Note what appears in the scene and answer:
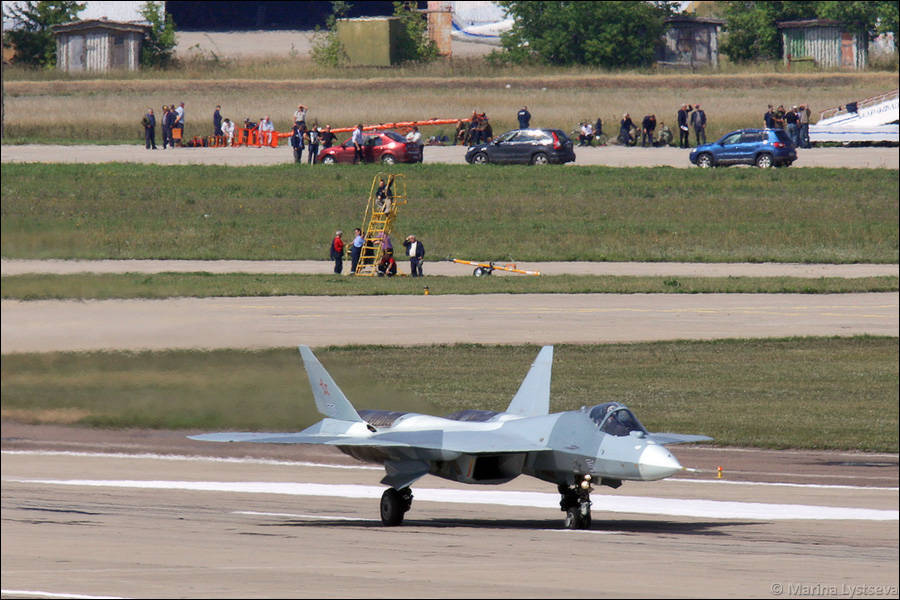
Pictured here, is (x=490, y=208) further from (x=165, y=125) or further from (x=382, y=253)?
(x=165, y=125)

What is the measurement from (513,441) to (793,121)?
20639 mm

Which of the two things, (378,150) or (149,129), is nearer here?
(149,129)

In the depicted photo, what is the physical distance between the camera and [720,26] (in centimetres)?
3462

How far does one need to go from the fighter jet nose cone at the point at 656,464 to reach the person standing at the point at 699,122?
60.3ft

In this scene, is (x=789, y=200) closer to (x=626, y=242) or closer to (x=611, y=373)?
(x=626, y=242)

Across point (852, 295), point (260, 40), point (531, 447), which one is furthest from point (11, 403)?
point (852, 295)

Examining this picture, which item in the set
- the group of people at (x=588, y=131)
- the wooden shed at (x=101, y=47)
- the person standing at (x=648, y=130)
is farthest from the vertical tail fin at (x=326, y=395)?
the person standing at (x=648, y=130)

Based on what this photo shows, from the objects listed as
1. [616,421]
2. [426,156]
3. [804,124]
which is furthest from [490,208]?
[616,421]

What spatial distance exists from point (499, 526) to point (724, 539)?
4070 mm

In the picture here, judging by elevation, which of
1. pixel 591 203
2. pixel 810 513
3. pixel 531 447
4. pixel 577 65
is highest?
pixel 577 65

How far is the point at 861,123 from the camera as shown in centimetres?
3869

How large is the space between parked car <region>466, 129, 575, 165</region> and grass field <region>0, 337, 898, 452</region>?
420 inches

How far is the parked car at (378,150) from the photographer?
3944 cm

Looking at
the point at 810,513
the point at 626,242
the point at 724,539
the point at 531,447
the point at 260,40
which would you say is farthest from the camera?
the point at 626,242
